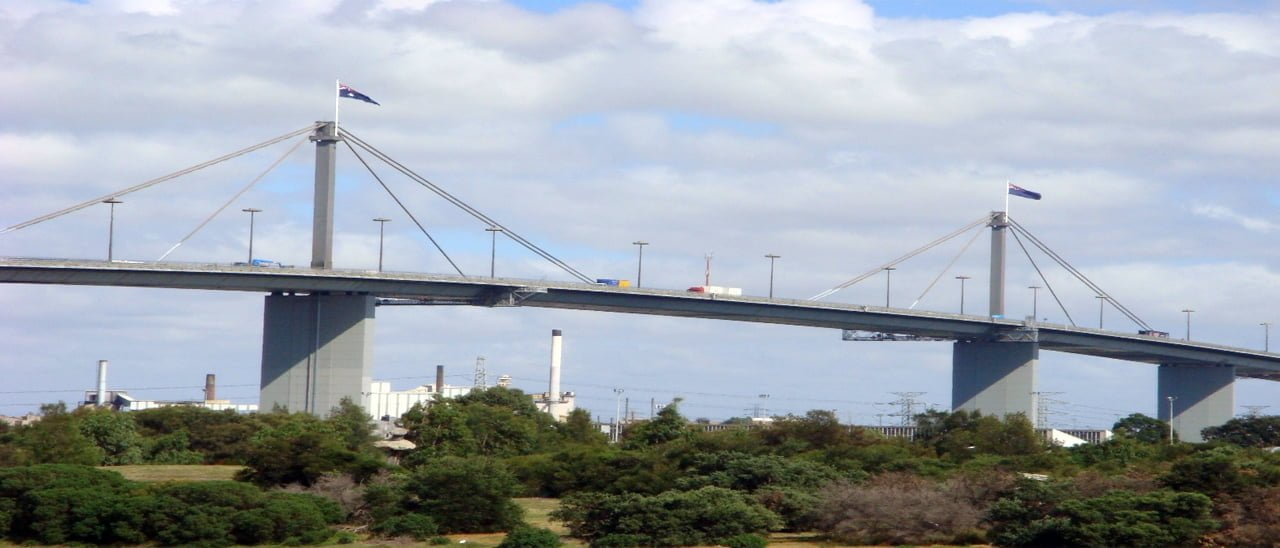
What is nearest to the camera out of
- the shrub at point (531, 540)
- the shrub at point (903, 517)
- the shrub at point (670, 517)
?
the shrub at point (531, 540)

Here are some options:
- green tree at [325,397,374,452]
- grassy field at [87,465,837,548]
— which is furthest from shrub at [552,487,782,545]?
green tree at [325,397,374,452]

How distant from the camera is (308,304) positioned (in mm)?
103312

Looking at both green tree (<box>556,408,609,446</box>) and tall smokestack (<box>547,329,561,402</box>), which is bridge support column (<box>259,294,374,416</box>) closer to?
green tree (<box>556,408,609,446</box>)

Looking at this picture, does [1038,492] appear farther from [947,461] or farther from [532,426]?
[532,426]

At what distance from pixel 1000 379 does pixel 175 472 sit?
3364 inches

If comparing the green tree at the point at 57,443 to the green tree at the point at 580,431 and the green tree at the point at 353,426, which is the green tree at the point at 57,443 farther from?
the green tree at the point at 580,431

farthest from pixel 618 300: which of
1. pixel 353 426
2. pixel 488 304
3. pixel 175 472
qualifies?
pixel 175 472

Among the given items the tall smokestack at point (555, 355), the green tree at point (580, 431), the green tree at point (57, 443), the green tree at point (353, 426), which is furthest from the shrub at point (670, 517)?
the tall smokestack at point (555, 355)

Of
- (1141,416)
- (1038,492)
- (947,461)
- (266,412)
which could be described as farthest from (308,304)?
(1141,416)

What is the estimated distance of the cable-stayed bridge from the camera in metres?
96.7

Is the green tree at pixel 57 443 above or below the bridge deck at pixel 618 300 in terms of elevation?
below

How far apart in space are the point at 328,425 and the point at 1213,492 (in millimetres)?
44554

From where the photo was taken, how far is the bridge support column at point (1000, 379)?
448 feet

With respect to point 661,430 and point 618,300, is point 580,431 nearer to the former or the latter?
point 661,430
